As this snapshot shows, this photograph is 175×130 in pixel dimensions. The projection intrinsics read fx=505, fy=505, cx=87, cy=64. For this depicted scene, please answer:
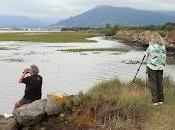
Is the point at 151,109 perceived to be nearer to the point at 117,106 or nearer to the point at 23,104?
the point at 117,106

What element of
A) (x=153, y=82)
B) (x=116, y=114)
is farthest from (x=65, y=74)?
(x=116, y=114)

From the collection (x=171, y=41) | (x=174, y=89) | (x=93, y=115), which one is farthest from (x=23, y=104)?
(x=171, y=41)

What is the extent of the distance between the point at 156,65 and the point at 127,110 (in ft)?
6.38

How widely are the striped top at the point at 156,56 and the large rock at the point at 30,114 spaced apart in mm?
3299

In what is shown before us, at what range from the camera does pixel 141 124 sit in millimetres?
11891

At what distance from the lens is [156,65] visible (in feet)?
45.5

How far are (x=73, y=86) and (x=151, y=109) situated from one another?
13.2 meters

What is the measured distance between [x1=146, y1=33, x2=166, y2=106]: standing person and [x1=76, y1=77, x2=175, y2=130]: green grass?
236mm

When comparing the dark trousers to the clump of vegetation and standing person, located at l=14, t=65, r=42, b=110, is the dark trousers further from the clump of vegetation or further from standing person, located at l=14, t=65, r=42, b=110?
standing person, located at l=14, t=65, r=42, b=110

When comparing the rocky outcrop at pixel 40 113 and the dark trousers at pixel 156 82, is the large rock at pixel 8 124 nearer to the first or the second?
the rocky outcrop at pixel 40 113

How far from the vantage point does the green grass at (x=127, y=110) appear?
11.8 m

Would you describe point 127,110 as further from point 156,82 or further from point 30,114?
point 30,114

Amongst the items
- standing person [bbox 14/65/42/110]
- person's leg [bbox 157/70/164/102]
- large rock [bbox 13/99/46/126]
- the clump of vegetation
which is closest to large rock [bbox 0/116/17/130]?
large rock [bbox 13/99/46/126]

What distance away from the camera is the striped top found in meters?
13.8
